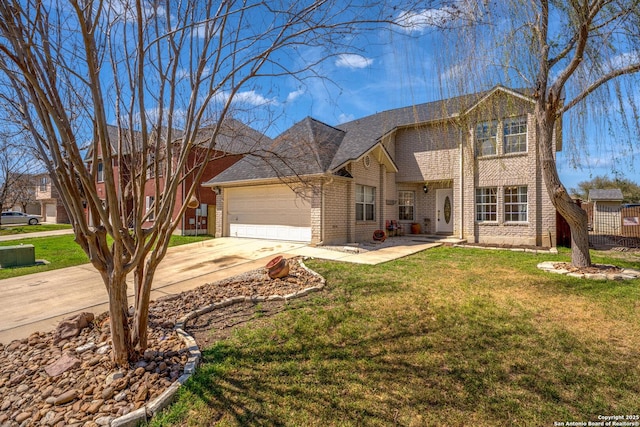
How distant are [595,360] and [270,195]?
11.4 m

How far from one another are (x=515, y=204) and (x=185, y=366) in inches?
554

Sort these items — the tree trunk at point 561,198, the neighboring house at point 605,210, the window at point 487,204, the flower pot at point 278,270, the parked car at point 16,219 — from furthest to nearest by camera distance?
1. the parked car at point 16,219
2. the neighboring house at point 605,210
3. the window at point 487,204
4. the tree trunk at point 561,198
5. the flower pot at point 278,270

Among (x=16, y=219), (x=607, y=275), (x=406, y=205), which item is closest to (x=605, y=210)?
(x=406, y=205)

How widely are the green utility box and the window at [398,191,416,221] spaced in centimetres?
1491

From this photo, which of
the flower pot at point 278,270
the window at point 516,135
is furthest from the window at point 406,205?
the flower pot at point 278,270

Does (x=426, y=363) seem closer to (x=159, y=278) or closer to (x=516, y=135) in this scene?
(x=159, y=278)

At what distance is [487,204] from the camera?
13.7 m

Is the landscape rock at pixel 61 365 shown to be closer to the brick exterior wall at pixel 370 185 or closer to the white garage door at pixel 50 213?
the brick exterior wall at pixel 370 185

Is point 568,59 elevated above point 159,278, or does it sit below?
above

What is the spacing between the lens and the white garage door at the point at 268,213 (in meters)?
12.4

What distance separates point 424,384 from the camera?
290 cm

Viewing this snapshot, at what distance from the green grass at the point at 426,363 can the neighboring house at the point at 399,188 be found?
6702mm

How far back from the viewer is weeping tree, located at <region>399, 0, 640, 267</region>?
183 inches

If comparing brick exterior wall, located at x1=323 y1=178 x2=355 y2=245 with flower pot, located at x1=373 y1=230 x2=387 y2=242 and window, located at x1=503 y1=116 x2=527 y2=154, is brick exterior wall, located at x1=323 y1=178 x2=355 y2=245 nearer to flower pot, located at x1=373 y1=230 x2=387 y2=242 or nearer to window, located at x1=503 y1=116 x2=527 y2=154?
flower pot, located at x1=373 y1=230 x2=387 y2=242
